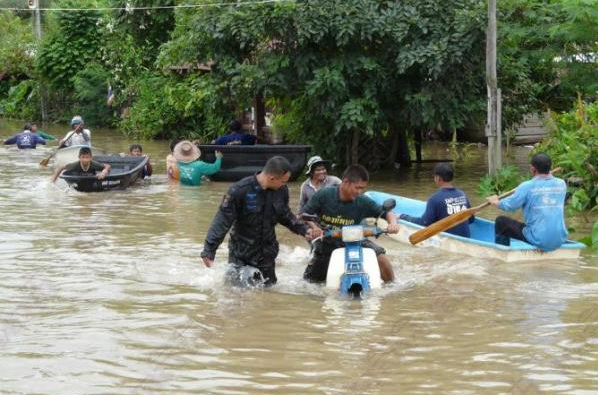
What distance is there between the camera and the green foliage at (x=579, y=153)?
15.4 meters

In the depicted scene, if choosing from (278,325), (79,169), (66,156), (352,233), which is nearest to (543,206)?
(352,233)

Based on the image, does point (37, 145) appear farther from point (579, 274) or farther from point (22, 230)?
point (579, 274)

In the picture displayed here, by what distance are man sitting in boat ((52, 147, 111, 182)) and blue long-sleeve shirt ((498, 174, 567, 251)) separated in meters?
9.61

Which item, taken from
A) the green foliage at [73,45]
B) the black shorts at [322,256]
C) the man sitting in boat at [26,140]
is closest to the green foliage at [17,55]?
the green foliage at [73,45]

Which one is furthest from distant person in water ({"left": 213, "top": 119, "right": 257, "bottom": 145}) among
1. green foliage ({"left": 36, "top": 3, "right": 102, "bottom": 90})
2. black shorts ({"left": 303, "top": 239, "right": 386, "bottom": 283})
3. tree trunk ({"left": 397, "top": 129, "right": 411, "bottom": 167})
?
green foliage ({"left": 36, "top": 3, "right": 102, "bottom": 90})

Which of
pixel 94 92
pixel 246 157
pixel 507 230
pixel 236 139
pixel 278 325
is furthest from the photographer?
pixel 94 92

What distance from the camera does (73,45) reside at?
44.0m

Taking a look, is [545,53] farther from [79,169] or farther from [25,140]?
[25,140]

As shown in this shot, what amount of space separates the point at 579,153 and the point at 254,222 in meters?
7.29

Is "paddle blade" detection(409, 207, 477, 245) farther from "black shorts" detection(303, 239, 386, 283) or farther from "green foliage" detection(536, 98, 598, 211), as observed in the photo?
"green foliage" detection(536, 98, 598, 211)

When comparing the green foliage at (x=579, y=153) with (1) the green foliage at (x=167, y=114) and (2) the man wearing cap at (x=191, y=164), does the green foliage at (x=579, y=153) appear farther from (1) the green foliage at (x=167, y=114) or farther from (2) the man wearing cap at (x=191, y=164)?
(1) the green foliage at (x=167, y=114)

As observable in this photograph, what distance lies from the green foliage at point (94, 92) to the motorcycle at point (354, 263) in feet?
109

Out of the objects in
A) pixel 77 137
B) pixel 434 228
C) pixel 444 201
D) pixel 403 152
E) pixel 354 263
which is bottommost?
pixel 354 263

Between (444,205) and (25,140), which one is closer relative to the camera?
(444,205)
